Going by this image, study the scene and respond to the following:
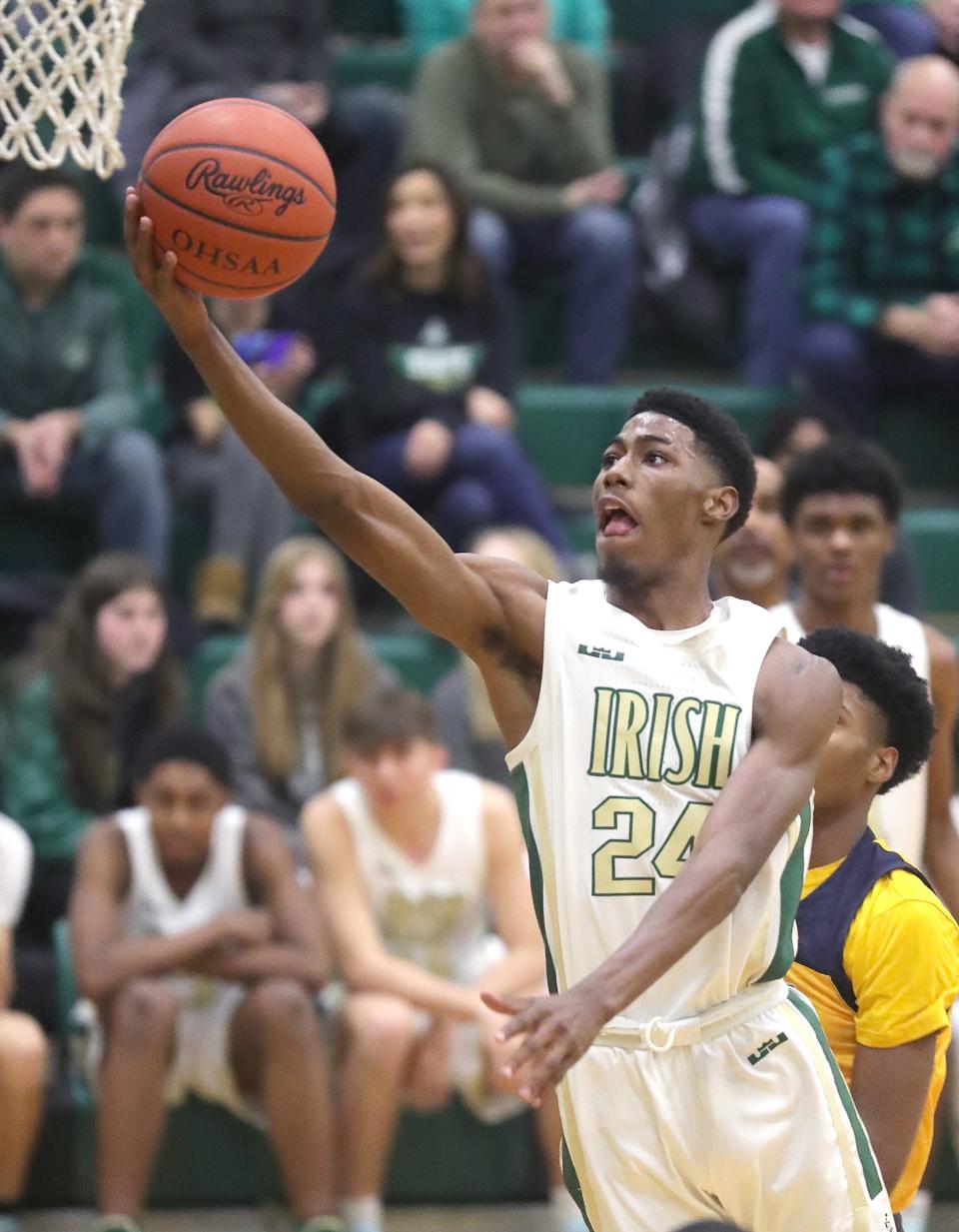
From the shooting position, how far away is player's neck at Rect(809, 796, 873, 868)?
383cm

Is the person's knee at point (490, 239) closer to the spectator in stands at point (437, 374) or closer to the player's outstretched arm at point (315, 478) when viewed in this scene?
the spectator in stands at point (437, 374)

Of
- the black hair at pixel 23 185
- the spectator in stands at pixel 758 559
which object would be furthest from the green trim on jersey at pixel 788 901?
the black hair at pixel 23 185

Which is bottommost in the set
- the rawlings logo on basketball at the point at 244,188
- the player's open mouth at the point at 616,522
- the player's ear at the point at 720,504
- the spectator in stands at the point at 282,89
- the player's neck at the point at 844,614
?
the player's neck at the point at 844,614

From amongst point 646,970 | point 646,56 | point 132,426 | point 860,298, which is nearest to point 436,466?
point 132,426

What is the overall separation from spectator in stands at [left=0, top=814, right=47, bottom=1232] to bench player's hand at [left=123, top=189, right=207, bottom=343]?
2.95m

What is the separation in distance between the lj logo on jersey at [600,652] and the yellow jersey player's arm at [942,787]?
1221 mm

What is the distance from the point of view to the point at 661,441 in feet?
12.0

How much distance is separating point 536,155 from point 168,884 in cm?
354

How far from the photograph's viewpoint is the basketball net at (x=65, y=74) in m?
4.34

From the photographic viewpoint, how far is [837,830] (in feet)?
12.6

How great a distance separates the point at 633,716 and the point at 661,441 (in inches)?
17.9

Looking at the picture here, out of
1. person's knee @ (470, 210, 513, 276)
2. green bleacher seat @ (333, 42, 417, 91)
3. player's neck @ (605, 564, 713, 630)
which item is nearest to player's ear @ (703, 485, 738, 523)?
player's neck @ (605, 564, 713, 630)

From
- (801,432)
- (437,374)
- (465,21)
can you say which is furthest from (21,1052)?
(465,21)

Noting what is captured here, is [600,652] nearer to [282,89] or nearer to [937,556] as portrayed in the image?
[937,556]
